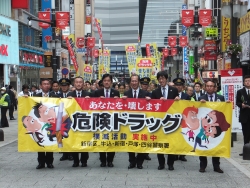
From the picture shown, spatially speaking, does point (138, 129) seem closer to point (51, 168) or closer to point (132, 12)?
point (51, 168)

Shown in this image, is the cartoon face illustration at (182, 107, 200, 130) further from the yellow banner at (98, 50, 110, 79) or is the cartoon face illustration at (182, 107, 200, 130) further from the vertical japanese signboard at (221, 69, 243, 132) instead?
the yellow banner at (98, 50, 110, 79)

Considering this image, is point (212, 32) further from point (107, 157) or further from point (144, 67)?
point (107, 157)

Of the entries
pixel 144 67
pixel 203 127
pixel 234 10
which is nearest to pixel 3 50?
pixel 144 67

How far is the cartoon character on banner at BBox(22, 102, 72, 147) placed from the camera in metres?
8.50

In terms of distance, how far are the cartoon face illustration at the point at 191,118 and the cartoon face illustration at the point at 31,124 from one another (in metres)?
2.95

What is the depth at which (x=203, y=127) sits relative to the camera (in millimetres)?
8422

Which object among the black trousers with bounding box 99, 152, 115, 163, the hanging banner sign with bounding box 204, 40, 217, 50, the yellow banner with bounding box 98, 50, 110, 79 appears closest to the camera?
the black trousers with bounding box 99, 152, 115, 163

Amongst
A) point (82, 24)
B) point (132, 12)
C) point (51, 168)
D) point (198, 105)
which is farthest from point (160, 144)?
point (132, 12)

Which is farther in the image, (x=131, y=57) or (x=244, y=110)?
(x=131, y=57)

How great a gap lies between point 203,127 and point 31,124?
3462 mm

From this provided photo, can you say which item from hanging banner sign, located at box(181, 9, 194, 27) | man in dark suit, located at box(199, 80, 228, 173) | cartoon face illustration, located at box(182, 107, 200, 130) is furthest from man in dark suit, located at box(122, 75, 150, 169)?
hanging banner sign, located at box(181, 9, 194, 27)

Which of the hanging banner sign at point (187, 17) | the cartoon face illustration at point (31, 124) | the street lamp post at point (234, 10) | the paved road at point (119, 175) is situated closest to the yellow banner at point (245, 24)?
the hanging banner sign at point (187, 17)

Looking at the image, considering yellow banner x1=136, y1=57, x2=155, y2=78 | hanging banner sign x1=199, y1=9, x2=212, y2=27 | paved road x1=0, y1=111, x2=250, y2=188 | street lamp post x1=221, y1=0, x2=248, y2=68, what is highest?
hanging banner sign x1=199, y1=9, x2=212, y2=27

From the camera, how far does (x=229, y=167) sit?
351 inches
